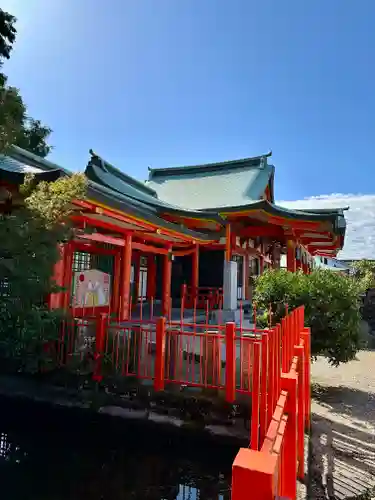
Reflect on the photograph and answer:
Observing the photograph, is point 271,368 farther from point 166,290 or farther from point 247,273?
point 247,273

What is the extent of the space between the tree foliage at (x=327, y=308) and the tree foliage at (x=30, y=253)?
432 centimetres

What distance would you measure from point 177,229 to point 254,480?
7741 mm

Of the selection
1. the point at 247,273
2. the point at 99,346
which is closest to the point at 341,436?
the point at 99,346

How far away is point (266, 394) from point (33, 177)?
3.86m

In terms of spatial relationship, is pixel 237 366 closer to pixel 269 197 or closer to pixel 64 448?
pixel 64 448

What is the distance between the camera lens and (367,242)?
29.9 metres

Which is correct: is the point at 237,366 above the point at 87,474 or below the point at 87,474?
above

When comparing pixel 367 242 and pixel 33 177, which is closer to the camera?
pixel 33 177

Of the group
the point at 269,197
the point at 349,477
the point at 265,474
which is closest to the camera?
the point at 265,474

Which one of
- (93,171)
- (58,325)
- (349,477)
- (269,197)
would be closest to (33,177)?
(58,325)

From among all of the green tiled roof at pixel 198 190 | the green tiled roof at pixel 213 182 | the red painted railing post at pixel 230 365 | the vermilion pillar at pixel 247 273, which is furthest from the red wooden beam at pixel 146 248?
the vermilion pillar at pixel 247 273

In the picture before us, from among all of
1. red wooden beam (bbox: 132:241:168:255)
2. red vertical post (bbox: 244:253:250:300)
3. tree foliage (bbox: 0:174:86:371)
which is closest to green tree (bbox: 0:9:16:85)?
tree foliage (bbox: 0:174:86:371)

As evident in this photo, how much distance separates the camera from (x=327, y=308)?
23.3 ft

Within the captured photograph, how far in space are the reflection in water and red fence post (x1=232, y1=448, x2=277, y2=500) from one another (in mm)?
3146
